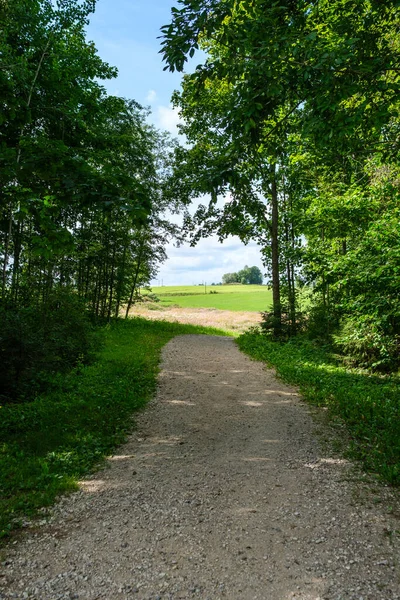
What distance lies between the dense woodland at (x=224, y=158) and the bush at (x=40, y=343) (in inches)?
1.9

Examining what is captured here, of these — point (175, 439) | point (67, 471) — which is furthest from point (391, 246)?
point (67, 471)

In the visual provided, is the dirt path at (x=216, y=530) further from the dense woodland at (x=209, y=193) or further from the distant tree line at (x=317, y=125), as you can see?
the distant tree line at (x=317, y=125)

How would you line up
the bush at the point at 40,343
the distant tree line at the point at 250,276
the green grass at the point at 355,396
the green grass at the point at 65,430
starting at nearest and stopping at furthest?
the green grass at the point at 65,430
the green grass at the point at 355,396
the bush at the point at 40,343
the distant tree line at the point at 250,276

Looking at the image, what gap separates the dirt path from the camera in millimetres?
2861

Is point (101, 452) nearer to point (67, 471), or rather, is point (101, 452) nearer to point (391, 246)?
point (67, 471)

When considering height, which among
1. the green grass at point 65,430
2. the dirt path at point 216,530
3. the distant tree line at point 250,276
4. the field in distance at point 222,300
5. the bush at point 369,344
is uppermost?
the distant tree line at point 250,276

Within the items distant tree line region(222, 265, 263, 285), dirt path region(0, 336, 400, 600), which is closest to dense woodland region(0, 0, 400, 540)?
dirt path region(0, 336, 400, 600)

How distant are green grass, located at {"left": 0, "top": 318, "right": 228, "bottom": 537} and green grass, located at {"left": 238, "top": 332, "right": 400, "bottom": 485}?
156 inches

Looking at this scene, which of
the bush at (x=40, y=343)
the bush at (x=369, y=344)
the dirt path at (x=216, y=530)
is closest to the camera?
the dirt path at (x=216, y=530)

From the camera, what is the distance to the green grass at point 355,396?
16.7ft

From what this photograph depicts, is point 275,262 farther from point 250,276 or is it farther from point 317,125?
point 250,276

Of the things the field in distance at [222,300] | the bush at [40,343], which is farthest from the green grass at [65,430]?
the field in distance at [222,300]

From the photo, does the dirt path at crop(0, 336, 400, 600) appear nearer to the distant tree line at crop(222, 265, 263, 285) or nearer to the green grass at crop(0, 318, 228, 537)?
the green grass at crop(0, 318, 228, 537)

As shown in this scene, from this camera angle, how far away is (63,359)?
10398 millimetres
